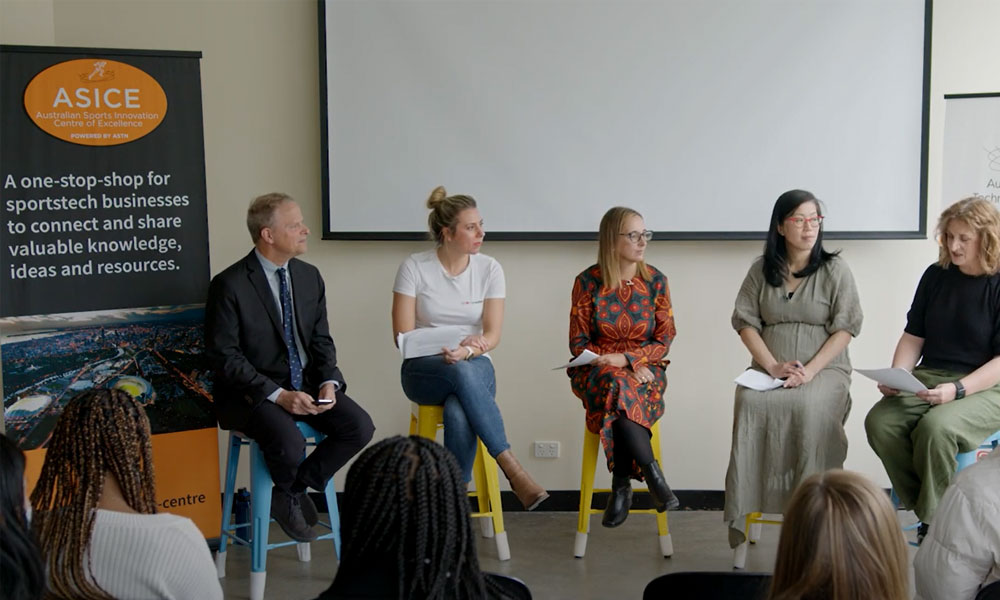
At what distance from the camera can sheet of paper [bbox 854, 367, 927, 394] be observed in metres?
3.31

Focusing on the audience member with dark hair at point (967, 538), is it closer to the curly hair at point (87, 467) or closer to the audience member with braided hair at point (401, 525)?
the audience member with braided hair at point (401, 525)

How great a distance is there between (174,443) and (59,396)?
445mm

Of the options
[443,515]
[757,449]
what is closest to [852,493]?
[443,515]

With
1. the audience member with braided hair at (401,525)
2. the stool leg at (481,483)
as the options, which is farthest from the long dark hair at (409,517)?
the stool leg at (481,483)

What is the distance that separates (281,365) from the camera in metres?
3.57

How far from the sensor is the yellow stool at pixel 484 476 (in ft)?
12.1

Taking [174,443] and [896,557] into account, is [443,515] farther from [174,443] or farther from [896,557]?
[174,443]

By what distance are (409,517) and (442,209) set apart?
8.08ft

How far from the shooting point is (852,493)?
1.45 m

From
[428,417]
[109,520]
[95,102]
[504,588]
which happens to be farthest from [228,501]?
[504,588]

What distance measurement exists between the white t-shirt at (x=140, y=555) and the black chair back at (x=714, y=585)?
887 mm

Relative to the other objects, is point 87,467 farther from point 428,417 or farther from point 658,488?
point 658,488

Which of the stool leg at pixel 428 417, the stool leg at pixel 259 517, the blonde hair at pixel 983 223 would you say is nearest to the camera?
the stool leg at pixel 259 517

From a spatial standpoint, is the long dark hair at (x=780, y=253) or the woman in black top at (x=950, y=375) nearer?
the woman in black top at (x=950, y=375)
